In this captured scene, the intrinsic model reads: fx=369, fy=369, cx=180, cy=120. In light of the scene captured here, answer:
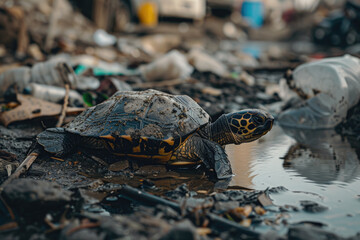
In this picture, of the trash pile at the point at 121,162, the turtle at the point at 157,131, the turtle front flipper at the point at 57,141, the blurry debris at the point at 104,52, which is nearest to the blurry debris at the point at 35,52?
the trash pile at the point at 121,162

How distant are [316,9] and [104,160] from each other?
32180mm

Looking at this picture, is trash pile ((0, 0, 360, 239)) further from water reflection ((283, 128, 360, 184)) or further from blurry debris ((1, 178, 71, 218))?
water reflection ((283, 128, 360, 184))

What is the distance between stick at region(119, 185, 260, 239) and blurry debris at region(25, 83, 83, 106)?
2552 millimetres

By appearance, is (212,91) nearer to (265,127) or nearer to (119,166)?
(265,127)

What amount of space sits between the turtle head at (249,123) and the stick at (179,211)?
1.16 metres

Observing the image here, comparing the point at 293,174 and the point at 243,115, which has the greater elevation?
the point at 243,115

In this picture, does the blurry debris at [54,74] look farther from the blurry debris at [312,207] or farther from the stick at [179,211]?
the blurry debris at [312,207]

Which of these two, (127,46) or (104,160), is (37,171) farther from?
(127,46)

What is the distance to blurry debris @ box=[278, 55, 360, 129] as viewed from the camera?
4727 mm

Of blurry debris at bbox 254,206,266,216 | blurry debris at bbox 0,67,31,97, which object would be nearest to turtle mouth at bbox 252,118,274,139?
blurry debris at bbox 254,206,266,216

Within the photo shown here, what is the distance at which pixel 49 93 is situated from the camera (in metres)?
4.77

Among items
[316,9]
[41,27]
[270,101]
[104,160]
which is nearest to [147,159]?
[104,160]

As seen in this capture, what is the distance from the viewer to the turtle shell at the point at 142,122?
286cm

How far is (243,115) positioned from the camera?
3.21 meters
